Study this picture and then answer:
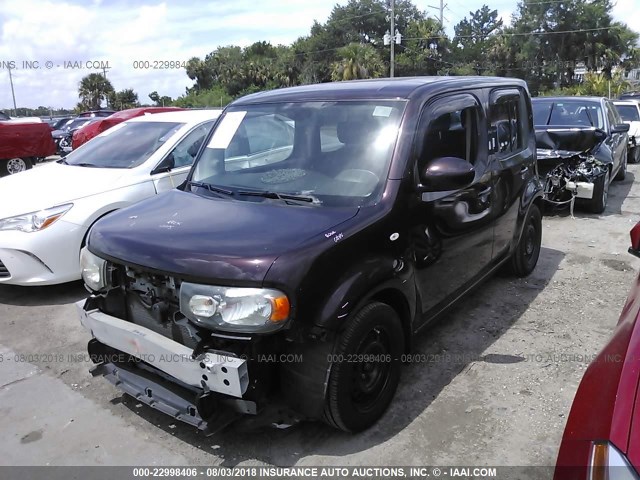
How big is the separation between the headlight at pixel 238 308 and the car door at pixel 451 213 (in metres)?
1.12

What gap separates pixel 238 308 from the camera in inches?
92.9

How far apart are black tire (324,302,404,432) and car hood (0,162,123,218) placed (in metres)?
3.44

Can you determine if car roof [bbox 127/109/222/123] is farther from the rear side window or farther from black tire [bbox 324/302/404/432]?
black tire [bbox 324/302/404/432]

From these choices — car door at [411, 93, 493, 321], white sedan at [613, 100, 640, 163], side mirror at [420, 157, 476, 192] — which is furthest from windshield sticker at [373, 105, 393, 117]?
white sedan at [613, 100, 640, 163]

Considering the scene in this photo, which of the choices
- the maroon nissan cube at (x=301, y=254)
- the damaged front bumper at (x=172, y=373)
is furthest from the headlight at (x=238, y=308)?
the damaged front bumper at (x=172, y=373)

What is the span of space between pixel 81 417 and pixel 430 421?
2.14 m

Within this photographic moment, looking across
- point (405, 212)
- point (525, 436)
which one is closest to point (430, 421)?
point (525, 436)

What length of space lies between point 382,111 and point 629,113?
1449 centimetres

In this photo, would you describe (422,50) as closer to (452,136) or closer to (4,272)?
(452,136)

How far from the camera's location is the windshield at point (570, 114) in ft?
28.8

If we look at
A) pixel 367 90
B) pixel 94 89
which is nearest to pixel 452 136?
pixel 367 90

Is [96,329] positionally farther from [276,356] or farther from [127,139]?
[127,139]

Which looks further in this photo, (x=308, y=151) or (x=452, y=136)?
(x=452, y=136)

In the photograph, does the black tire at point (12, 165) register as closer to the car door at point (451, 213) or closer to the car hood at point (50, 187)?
the car hood at point (50, 187)
